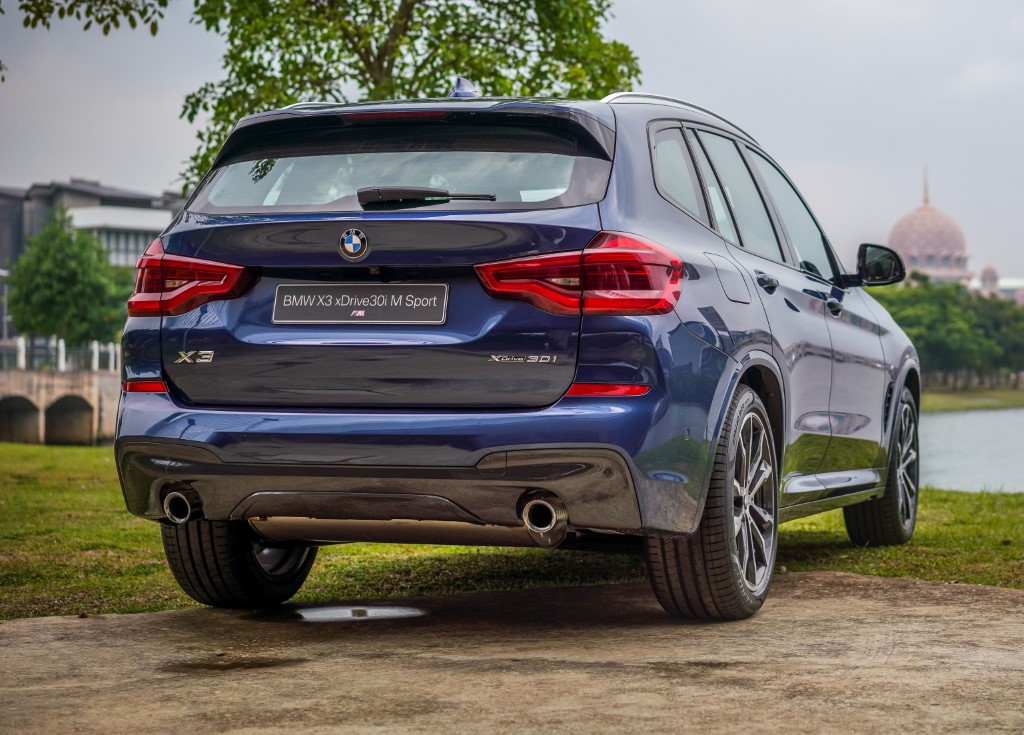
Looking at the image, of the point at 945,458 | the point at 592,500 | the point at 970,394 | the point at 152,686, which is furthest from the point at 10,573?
the point at 970,394

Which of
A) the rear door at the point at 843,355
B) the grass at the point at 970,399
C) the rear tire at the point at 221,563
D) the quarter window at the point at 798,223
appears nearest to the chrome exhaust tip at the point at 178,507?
the rear tire at the point at 221,563

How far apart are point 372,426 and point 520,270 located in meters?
0.63

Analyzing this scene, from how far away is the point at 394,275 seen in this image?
4617mm

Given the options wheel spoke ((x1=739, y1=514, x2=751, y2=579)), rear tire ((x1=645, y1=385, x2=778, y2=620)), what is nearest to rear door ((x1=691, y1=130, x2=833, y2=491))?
rear tire ((x1=645, y1=385, x2=778, y2=620))

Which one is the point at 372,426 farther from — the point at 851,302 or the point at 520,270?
the point at 851,302

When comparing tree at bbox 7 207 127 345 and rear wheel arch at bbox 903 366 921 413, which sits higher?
tree at bbox 7 207 127 345

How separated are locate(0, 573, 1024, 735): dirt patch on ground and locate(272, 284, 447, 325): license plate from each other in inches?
39.7

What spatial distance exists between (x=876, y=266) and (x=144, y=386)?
3.68 metres

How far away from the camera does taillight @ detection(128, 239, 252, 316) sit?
15.6ft

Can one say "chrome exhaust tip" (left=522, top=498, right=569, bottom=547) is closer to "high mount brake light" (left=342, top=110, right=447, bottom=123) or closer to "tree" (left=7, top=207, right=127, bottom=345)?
"high mount brake light" (left=342, top=110, right=447, bottom=123)

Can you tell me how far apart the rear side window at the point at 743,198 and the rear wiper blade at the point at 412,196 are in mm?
1394

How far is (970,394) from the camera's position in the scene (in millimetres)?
119562

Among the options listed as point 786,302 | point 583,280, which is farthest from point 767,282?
point 583,280

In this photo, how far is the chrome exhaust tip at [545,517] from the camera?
4.57 metres
